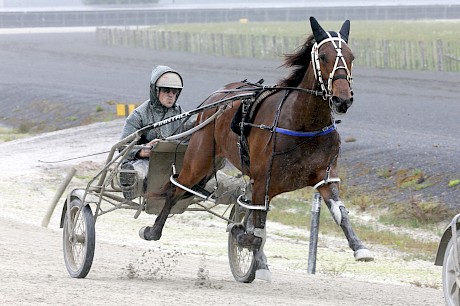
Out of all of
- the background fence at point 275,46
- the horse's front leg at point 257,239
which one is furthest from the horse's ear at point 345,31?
the background fence at point 275,46

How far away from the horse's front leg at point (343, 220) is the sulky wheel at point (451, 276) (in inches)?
37.9

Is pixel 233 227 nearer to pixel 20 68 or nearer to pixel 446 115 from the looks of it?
pixel 446 115

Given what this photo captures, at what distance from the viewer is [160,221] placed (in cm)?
930

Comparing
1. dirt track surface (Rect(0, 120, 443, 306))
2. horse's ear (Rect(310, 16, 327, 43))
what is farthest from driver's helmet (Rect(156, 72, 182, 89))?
horse's ear (Rect(310, 16, 327, 43))

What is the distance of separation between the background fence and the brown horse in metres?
23.3

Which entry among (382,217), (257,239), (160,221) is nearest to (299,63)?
(257,239)

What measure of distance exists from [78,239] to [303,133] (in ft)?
8.01

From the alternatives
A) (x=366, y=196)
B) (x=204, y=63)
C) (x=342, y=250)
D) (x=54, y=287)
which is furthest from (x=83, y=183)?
(x=204, y=63)

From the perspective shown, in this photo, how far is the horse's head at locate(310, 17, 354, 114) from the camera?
739 cm

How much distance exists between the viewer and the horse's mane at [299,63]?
26.8 feet

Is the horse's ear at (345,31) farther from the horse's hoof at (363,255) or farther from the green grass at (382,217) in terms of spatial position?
the green grass at (382,217)

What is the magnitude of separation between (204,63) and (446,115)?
1699 centimetres

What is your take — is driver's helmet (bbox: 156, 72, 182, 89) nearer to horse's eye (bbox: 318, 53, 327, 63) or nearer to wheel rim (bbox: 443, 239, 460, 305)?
horse's eye (bbox: 318, 53, 327, 63)

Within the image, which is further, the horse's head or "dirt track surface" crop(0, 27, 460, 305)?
"dirt track surface" crop(0, 27, 460, 305)
